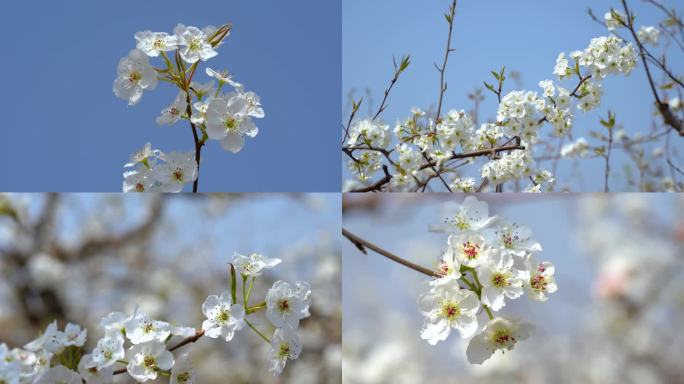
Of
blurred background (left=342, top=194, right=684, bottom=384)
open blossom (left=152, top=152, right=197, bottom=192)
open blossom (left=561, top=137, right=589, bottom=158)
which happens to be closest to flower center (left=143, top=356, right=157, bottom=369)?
open blossom (left=152, top=152, right=197, bottom=192)

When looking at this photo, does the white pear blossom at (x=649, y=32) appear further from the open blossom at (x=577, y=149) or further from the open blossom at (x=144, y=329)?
the open blossom at (x=144, y=329)

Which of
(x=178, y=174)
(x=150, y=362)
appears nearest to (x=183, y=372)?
(x=150, y=362)

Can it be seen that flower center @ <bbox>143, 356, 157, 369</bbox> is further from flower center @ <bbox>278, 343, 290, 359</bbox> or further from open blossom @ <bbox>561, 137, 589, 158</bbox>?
open blossom @ <bbox>561, 137, 589, 158</bbox>

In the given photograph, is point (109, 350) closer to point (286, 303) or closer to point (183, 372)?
point (183, 372)

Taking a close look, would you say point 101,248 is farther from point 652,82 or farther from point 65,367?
point 652,82

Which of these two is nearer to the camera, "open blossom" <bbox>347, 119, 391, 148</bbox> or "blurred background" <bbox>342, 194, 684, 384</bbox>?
"blurred background" <bbox>342, 194, 684, 384</bbox>

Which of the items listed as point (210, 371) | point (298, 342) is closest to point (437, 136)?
point (298, 342)
